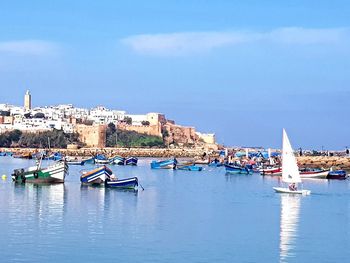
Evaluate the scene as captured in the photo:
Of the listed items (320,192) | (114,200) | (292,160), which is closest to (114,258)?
(114,200)

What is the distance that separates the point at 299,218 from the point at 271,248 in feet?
18.8

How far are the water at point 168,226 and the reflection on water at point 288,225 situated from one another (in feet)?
0.07

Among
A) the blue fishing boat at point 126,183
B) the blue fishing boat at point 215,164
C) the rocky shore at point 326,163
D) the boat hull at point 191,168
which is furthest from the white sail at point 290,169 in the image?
the blue fishing boat at point 215,164

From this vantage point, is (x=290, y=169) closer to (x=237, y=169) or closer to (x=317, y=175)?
(x=317, y=175)

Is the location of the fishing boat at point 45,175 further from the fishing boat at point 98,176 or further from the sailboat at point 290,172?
the sailboat at point 290,172

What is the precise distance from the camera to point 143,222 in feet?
63.9

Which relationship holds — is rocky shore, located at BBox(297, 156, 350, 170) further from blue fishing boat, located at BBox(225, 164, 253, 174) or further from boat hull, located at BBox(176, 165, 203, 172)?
blue fishing boat, located at BBox(225, 164, 253, 174)

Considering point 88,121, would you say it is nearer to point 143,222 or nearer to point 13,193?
point 13,193

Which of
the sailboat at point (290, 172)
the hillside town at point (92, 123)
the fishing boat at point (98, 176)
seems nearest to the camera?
the sailboat at point (290, 172)

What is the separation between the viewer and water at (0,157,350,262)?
1502cm

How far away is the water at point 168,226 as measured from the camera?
591 inches

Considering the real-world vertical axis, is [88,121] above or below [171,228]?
above

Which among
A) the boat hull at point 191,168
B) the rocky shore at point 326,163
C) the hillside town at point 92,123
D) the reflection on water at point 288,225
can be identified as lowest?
the reflection on water at point 288,225

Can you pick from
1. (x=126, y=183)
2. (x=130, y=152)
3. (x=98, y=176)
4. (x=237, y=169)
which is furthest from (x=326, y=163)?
(x=130, y=152)
